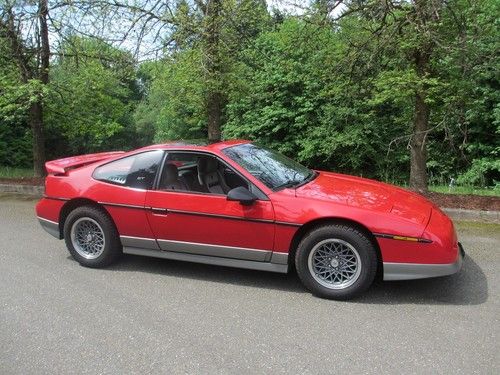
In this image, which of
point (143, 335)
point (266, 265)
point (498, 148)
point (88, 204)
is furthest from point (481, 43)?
point (143, 335)

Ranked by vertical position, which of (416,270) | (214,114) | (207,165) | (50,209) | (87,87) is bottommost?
(416,270)

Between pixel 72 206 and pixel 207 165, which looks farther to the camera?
pixel 72 206

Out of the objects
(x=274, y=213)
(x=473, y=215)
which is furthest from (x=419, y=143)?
(x=274, y=213)

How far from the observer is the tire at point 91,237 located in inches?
209

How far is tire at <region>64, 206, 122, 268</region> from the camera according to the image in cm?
530

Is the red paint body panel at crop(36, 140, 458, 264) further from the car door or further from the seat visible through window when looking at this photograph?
the seat visible through window

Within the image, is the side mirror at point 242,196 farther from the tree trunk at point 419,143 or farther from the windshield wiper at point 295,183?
the tree trunk at point 419,143

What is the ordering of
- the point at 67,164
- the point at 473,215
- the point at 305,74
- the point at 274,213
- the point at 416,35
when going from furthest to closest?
the point at 305,74 → the point at 416,35 → the point at 473,215 → the point at 67,164 → the point at 274,213

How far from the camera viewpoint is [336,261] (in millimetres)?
4375

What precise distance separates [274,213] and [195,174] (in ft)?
3.65

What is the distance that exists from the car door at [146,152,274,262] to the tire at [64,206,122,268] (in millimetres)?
582

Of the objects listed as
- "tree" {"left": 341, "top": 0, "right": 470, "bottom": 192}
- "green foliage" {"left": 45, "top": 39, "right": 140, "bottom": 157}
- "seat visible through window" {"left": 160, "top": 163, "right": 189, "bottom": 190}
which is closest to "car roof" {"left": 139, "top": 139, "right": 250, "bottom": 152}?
"seat visible through window" {"left": 160, "top": 163, "right": 189, "bottom": 190}

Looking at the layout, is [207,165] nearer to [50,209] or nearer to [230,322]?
[230,322]

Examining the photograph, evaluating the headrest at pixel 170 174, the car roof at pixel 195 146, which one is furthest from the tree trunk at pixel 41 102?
the headrest at pixel 170 174
